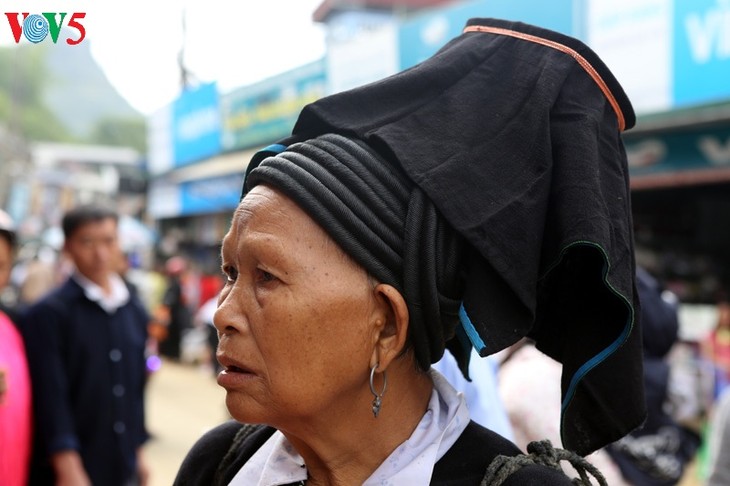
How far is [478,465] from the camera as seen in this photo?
139cm

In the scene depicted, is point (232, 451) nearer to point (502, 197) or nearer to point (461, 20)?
point (502, 197)

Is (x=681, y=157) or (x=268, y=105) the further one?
(x=268, y=105)

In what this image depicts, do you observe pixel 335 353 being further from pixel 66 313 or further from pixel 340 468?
pixel 66 313

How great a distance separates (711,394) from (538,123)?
6.86 m

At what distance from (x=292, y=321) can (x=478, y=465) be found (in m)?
0.43

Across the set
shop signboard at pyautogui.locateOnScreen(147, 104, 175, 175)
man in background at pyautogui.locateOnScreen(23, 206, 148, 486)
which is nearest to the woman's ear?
man in background at pyautogui.locateOnScreen(23, 206, 148, 486)

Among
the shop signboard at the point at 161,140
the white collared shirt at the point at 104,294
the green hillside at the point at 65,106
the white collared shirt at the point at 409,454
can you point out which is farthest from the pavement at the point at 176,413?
the green hillside at the point at 65,106

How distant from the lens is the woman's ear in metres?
1.31

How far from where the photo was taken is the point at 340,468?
1420 millimetres

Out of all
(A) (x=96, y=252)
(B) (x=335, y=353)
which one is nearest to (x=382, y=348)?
(B) (x=335, y=353)

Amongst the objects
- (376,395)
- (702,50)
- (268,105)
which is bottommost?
(268,105)

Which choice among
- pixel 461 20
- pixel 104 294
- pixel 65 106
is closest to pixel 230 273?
pixel 104 294

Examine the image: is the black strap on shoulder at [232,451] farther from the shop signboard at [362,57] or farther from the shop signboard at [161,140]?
the shop signboard at [161,140]

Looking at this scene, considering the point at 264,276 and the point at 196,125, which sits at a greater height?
the point at 264,276
